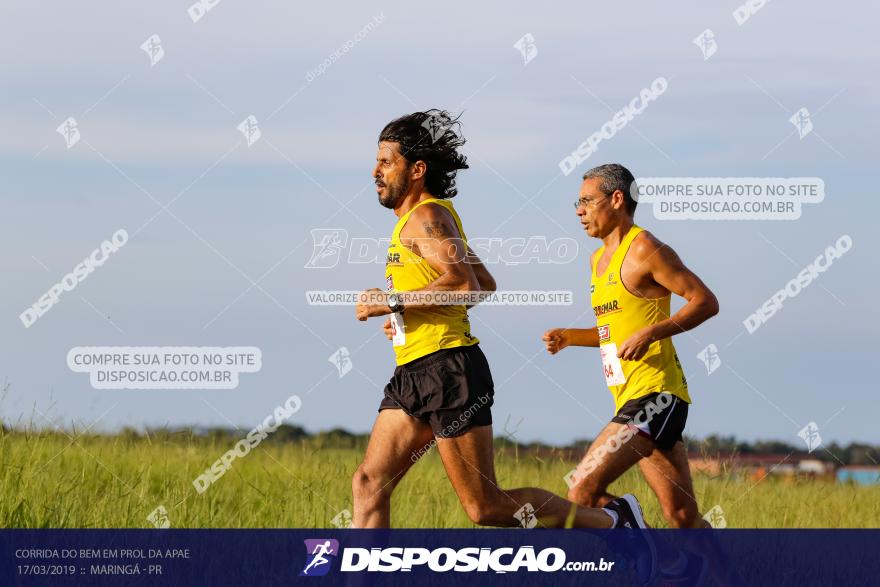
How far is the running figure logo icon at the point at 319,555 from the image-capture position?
6.36 meters

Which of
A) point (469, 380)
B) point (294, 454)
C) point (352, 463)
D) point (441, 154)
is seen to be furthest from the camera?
point (294, 454)

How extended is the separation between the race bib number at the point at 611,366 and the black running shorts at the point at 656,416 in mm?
139

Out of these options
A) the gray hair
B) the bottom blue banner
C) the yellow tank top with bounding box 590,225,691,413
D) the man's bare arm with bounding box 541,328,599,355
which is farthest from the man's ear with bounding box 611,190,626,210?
the bottom blue banner

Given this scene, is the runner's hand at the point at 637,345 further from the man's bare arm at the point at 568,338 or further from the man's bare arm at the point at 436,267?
the man's bare arm at the point at 436,267

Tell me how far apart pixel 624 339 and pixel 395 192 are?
4.50ft

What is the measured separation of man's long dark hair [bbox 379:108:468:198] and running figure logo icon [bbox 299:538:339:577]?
6.15 feet

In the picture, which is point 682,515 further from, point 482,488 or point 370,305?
point 370,305

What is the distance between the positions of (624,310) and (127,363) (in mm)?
3253

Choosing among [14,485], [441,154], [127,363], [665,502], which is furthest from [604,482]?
[14,485]

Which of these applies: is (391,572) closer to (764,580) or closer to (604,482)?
(604,482)

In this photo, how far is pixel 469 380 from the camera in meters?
6.02

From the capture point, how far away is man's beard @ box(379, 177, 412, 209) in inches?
249

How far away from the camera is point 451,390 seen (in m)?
6.03

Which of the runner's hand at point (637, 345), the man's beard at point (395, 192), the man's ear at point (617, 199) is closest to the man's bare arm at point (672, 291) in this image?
the runner's hand at point (637, 345)
